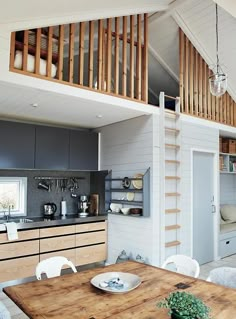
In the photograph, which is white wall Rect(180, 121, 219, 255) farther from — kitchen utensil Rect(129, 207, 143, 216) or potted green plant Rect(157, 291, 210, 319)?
potted green plant Rect(157, 291, 210, 319)

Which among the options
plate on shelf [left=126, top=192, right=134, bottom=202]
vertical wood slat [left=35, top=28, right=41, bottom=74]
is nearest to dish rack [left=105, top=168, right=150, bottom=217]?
plate on shelf [left=126, top=192, right=134, bottom=202]

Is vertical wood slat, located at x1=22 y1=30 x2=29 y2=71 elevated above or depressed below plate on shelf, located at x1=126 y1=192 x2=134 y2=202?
above

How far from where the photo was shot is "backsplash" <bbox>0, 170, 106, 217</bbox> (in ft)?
15.5

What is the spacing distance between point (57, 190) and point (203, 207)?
2697 millimetres

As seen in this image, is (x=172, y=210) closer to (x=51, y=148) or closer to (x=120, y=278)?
(x=51, y=148)

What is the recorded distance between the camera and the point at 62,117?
15.1 ft

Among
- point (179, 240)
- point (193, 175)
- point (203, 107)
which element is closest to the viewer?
point (179, 240)

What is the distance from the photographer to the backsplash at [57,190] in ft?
15.5

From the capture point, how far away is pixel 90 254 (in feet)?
15.5

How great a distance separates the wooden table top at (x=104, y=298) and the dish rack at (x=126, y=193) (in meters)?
1.98

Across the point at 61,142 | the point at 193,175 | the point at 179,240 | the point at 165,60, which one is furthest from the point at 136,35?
the point at 179,240

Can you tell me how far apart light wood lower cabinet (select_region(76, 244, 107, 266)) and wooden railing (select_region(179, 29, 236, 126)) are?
111 inches

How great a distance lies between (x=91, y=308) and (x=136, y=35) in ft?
13.4

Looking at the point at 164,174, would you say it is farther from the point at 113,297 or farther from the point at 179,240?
the point at 113,297
